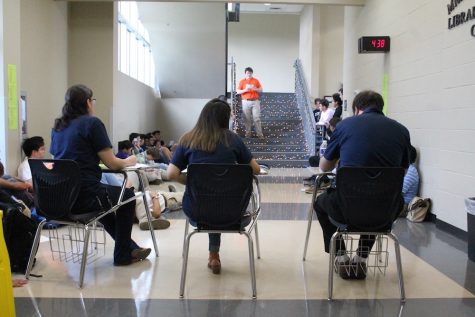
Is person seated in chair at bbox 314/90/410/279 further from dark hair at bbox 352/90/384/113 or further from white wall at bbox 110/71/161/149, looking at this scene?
white wall at bbox 110/71/161/149

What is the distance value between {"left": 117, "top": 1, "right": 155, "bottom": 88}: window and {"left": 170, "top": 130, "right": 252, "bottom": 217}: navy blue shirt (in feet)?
22.9

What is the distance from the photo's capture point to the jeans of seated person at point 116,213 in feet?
10.5

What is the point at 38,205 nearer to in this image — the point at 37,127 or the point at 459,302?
the point at 459,302

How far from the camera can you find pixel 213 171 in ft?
9.28

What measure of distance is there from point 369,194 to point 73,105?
1963 mm

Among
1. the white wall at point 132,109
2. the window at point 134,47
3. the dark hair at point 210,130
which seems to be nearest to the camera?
the dark hair at point 210,130

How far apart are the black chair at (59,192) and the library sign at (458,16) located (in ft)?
11.6

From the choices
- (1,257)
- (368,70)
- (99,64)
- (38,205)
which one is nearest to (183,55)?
(99,64)

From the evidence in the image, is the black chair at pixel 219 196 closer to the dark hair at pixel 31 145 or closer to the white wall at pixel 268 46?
the dark hair at pixel 31 145

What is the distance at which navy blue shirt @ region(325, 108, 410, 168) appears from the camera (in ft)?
10.0

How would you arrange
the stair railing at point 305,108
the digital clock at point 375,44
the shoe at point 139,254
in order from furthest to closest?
the stair railing at point 305,108, the digital clock at point 375,44, the shoe at point 139,254

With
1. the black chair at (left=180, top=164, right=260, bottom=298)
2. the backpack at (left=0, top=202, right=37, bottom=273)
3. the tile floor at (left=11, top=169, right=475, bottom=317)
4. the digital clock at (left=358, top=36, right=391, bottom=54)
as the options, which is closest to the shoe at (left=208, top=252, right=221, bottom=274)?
the tile floor at (left=11, top=169, right=475, bottom=317)

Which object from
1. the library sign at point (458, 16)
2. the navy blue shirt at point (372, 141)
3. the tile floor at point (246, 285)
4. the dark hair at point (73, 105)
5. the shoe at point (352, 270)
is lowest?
the tile floor at point (246, 285)

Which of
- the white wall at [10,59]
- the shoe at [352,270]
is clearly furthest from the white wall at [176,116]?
the shoe at [352,270]
